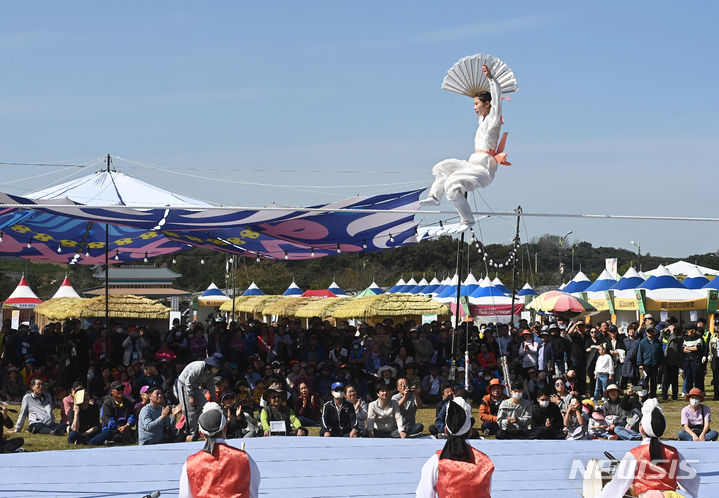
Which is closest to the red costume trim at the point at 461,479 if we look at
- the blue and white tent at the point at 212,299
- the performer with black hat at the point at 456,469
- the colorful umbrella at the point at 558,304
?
the performer with black hat at the point at 456,469

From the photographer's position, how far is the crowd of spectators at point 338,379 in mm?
9305

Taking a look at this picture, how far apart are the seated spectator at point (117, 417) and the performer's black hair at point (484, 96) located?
5190 mm

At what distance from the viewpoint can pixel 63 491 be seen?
21.4ft

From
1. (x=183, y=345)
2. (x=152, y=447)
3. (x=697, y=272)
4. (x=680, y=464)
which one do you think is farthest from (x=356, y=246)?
(x=697, y=272)

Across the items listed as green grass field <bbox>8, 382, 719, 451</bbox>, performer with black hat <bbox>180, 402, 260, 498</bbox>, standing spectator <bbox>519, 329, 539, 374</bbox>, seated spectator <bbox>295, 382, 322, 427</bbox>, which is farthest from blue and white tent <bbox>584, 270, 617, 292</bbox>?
performer with black hat <bbox>180, 402, 260, 498</bbox>

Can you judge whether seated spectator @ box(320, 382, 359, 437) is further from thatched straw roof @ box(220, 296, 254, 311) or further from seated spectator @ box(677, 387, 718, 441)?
thatched straw roof @ box(220, 296, 254, 311)

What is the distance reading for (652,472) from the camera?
462cm

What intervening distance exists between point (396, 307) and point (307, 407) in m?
7.83

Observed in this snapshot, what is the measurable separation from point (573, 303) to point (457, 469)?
16908 millimetres

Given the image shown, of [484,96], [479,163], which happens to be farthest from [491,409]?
[484,96]

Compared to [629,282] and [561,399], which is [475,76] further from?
[629,282]

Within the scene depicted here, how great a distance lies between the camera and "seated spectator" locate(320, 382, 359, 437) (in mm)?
9164

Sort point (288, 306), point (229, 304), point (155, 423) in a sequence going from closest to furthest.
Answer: point (155, 423) → point (288, 306) → point (229, 304)

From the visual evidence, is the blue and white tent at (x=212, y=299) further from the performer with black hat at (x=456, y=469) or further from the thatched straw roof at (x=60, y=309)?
the performer with black hat at (x=456, y=469)
